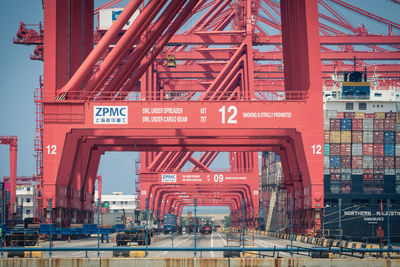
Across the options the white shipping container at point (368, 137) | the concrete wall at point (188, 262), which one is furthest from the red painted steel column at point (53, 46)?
the white shipping container at point (368, 137)

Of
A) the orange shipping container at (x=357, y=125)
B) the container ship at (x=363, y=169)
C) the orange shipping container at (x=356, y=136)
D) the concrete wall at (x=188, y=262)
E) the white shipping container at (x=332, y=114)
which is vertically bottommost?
the concrete wall at (x=188, y=262)

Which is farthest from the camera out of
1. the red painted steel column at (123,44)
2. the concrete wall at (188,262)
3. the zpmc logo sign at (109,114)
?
the zpmc logo sign at (109,114)

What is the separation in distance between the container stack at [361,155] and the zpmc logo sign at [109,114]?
941 inches

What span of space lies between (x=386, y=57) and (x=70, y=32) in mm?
42731

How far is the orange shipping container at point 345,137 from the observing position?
55612mm

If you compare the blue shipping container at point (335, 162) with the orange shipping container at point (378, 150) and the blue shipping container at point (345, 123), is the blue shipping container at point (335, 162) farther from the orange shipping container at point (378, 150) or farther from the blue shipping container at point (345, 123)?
the orange shipping container at point (378, 150)

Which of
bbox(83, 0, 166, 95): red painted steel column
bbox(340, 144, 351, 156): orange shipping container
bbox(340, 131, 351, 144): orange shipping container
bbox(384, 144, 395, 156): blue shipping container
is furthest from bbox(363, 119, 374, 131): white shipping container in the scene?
bbox(83, 0, 166, 95): red painted steel column

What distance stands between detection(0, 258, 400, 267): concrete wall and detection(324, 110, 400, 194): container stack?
33.7 m

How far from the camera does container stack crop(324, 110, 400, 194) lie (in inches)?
2173

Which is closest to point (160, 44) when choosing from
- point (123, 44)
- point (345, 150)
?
point (123, 44)

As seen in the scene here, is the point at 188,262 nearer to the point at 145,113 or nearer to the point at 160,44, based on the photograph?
the point at 145,113

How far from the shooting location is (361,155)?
55.5 meters

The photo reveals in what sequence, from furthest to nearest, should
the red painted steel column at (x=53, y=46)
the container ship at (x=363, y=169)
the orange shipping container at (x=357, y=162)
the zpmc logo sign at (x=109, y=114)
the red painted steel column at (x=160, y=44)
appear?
the orange shipping container at (x=357, y=162), the container ship at (x=363, y=169), the red painted steel column at (x=160, y=44), the zpmc logo sign at (x=109, y=114), the red painted steel column at (x=53, y=46)

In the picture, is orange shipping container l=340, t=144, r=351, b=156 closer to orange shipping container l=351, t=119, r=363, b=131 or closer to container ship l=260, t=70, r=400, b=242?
container ship l=260, t=70, r=400, b=242
